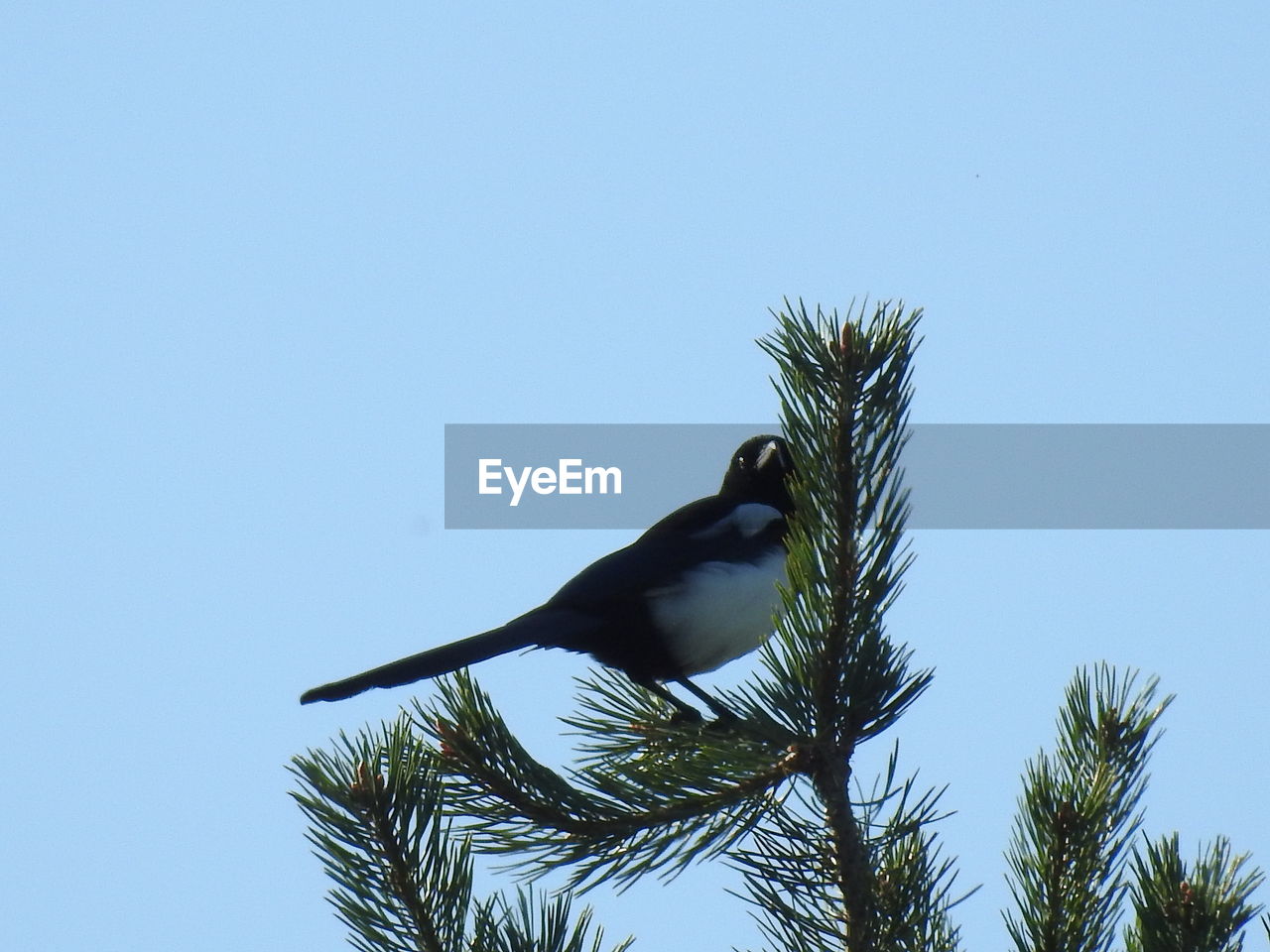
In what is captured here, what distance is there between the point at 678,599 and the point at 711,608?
0.09 m

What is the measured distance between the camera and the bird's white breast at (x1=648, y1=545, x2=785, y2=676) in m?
3.66

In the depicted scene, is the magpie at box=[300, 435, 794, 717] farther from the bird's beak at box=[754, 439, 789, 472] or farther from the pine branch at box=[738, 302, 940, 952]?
the pine branch at box=[738, 302, 940, 952]

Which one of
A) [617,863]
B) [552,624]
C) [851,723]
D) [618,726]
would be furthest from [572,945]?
[552,624]

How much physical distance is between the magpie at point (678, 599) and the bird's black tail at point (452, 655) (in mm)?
15

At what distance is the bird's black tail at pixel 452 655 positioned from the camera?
2496 millimetres

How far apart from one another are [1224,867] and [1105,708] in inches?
16.2

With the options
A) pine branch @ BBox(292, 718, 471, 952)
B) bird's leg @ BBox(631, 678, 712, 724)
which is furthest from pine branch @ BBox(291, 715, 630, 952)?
bird's leg @ BBox(631, 678, 712, 724)

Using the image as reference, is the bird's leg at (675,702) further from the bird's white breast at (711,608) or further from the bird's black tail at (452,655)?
the bird's black tail at (452,655)

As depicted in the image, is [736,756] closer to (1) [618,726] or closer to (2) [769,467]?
(1) [618,726]

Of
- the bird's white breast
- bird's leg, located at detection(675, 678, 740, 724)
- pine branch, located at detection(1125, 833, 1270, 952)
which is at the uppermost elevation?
the bird's white breast

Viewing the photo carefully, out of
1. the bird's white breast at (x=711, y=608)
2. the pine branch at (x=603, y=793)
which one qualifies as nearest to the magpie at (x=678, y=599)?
the bird's white breast at (x=711, y=608)

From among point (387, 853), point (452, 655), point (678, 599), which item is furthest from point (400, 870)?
point (678, 599)

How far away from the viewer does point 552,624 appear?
11.0 feet

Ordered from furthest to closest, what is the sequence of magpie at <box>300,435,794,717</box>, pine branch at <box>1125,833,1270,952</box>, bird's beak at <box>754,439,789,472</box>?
bird's beak at <box>754,439,789,472</box> → magpie at <box>300,435,794,717</box> → pine branch at <box>1125,833,1270,952</box>
